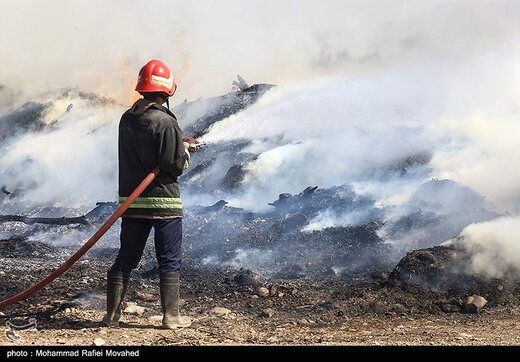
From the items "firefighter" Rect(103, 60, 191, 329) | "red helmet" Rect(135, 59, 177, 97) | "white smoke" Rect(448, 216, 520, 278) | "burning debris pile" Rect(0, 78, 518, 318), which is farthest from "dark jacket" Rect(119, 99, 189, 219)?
"white smoke" Rect(448, 216, 520, 278)

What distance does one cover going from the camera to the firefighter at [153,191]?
457cm

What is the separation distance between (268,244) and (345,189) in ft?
7.88

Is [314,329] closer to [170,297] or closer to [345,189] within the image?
[170,297]

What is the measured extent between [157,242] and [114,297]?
54cm

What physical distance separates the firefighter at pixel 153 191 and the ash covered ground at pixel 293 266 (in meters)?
0.31

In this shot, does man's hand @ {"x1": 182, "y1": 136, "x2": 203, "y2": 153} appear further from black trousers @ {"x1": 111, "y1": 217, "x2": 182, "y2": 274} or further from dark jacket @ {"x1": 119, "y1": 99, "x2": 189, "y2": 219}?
black trousers @ {"x1": 111, "y1": 217, "x2": 182, "y2": 274}

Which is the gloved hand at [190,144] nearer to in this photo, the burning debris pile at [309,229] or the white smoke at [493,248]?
the burning debris pile at [309,229]

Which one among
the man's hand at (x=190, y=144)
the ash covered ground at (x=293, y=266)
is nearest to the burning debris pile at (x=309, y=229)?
the ash covered ground at (x=293, y=266)

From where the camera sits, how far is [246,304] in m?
5.55

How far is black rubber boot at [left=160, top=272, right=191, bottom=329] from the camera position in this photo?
4.58m

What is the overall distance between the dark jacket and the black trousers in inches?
2.9

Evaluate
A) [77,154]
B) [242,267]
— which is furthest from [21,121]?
[242,267]

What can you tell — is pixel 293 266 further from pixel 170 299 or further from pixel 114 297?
pixel 114 297

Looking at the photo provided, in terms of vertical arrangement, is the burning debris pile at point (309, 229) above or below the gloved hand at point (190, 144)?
below
